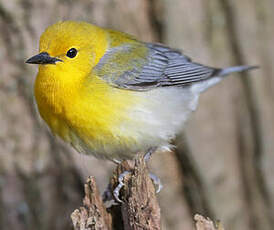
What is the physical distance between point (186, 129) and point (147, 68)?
4.03ft

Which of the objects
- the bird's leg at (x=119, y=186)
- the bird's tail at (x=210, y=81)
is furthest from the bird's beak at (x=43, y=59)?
the bird's tail at (x=210, y=81)

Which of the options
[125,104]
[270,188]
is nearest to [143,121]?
[125,104]

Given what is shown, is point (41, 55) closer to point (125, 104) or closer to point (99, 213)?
point (125, 104)

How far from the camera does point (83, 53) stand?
3.64 metres

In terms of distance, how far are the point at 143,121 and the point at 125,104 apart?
20cm

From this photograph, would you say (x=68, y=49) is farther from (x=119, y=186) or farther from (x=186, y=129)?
(x=186, y=129)

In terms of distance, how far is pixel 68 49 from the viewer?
3498mm

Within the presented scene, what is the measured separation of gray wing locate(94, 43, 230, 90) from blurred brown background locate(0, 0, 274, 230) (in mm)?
587

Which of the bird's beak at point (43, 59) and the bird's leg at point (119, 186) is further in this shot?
the bird's leg at point (119, 186)

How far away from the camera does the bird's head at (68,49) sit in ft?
11.3

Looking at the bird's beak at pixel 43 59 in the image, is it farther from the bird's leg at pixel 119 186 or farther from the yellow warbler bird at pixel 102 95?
the bird's leg at pixel 119 186

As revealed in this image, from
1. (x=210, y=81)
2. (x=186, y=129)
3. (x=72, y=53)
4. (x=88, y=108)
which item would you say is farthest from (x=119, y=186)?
(x=186, y=129)

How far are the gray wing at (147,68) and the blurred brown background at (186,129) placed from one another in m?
0.59

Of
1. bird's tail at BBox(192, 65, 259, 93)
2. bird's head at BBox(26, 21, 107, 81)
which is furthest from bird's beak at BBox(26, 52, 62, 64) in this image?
bird's tail at BBox(192, 65, 259, 93)
